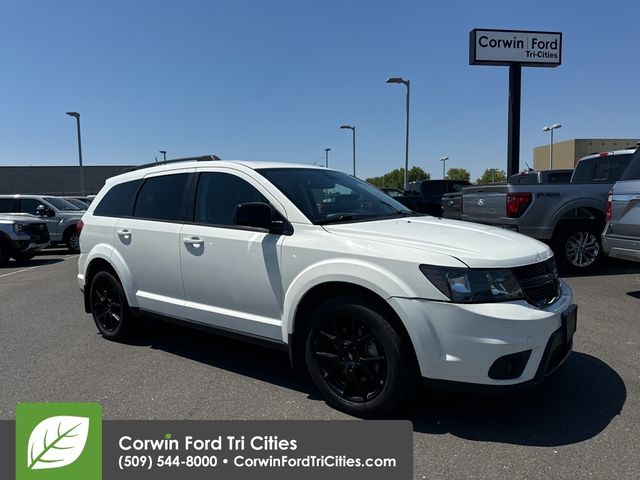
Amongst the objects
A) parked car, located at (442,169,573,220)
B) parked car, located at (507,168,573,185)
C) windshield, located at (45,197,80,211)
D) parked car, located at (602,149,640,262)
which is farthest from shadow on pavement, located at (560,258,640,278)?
windshield, located at (45,197,80,211)

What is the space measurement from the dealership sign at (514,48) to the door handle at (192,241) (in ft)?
54.9

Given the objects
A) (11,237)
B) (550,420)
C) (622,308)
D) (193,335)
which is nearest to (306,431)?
(550,420)

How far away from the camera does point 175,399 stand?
12.3 ft

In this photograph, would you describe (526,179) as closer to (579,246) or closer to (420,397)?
(579,246)

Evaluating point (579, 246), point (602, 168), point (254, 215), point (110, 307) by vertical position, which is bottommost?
point (110, 307)

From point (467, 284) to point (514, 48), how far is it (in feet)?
58.4

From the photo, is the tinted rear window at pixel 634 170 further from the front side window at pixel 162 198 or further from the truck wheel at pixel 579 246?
the front side window at pixel 162 198

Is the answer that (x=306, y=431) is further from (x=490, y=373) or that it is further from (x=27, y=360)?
(x=27, y=360)

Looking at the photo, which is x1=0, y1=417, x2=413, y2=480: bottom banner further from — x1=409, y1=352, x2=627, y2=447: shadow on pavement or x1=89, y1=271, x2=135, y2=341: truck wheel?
x1=89, y1=271, x2=135, y2=341: truck wheel

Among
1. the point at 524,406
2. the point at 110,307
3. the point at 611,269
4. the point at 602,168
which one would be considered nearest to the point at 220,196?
the point at 110,307

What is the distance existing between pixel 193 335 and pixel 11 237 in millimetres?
9280

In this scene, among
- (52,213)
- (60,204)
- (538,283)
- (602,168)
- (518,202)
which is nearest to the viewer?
(538,283)

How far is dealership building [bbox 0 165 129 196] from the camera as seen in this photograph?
53.1 meters

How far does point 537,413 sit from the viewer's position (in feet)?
11.1
